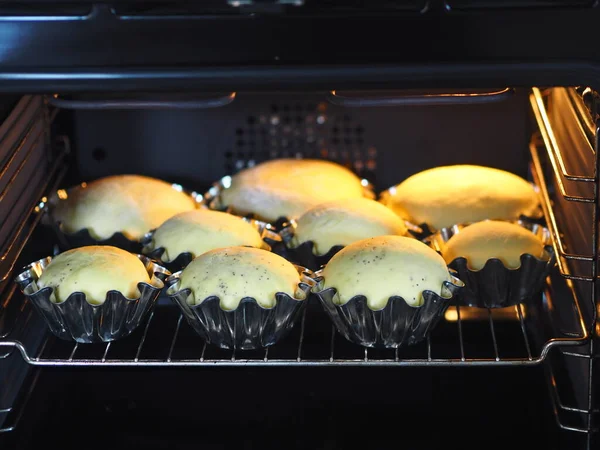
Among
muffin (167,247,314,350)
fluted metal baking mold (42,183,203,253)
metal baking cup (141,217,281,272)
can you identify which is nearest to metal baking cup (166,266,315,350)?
muffin (167,247,314,350)

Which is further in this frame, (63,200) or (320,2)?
(63,200)

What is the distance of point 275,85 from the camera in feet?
3.00

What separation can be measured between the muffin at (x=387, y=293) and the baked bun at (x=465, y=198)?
266 millimetres

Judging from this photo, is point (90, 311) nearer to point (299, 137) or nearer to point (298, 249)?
point (298, 249)

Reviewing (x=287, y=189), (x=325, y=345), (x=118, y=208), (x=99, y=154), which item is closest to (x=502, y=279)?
(x=325, y=345)

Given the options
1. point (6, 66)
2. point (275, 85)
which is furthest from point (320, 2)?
point (6, 66)

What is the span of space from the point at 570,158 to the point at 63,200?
866mm

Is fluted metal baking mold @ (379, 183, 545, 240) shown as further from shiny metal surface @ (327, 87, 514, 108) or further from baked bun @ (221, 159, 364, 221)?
shiny metal surface @ (327, 87, 514, 108)

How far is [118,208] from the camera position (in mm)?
1460

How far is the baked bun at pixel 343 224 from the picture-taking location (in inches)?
54.1

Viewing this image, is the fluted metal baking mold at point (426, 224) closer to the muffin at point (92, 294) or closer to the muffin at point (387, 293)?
the muffin at point (387, 293)

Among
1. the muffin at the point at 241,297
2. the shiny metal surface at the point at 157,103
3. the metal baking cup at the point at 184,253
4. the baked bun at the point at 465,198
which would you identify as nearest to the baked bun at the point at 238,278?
the muffin at the point at 241,297

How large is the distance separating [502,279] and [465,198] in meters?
0.23

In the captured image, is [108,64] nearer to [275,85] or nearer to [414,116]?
[275,85]
